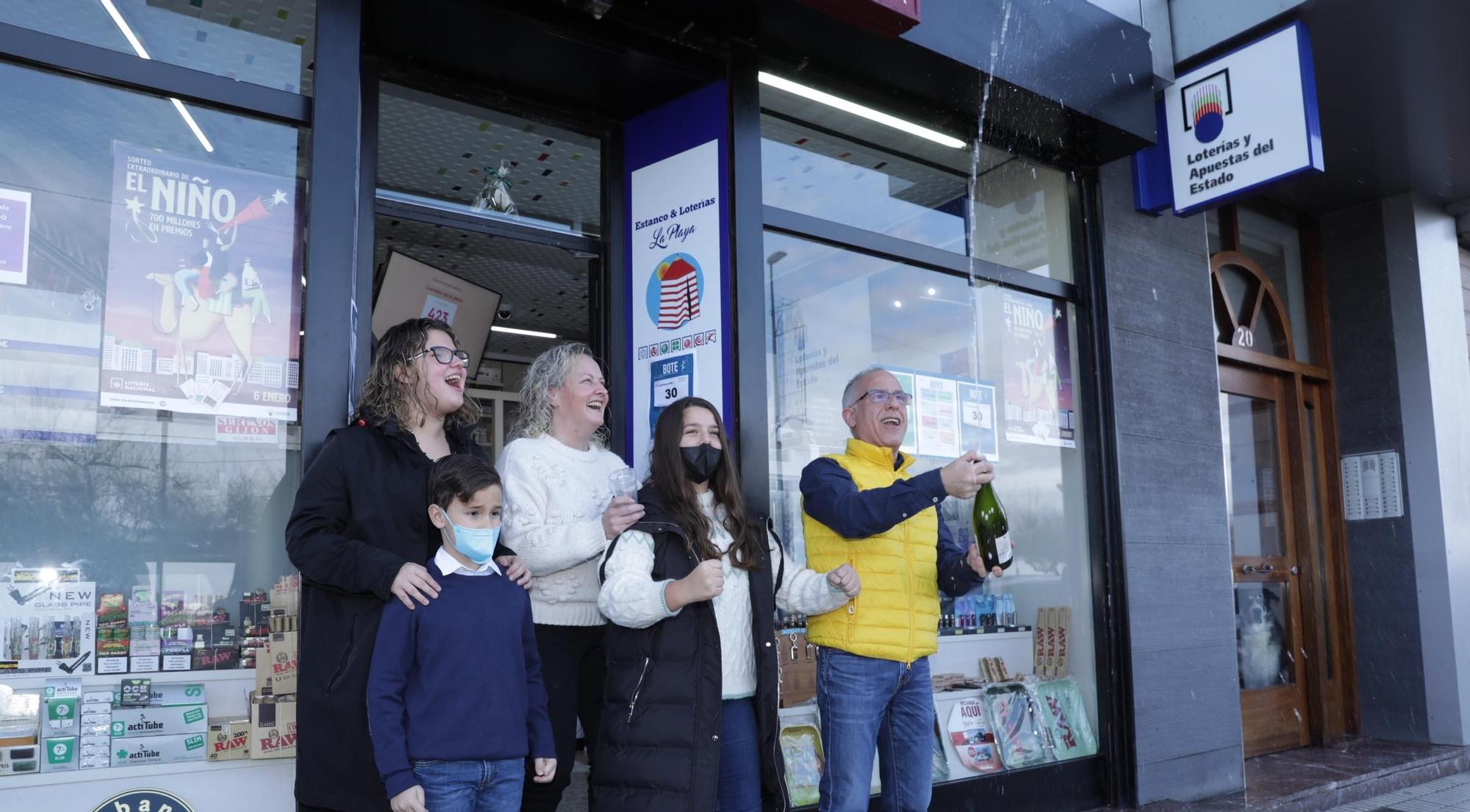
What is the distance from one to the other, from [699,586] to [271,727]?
4.54 ft

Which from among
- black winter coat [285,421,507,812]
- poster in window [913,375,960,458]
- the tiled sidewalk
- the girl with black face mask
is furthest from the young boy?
the tiled sidewalk

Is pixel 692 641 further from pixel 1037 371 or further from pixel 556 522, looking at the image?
pixel 1037 371

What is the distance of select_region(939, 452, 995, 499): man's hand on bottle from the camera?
10.2 ft

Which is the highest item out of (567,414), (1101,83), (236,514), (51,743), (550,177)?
(1101,83)

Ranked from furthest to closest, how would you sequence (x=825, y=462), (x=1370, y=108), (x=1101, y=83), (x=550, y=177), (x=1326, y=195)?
1. (x=1326, y=195)
2. (x=1370, y=108)
3. (x=1101, y=83)
4. (x=550, y=177)
5. (x=825, y=462)

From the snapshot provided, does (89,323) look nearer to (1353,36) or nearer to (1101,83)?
(1101,83)

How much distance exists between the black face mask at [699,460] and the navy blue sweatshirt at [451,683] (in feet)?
1.93

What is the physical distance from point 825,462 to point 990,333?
2193 mm

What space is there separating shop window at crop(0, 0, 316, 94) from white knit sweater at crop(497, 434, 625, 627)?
1.42 metres

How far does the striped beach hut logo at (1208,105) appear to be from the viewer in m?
5.13

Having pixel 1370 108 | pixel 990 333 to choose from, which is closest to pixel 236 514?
pixel 990 333

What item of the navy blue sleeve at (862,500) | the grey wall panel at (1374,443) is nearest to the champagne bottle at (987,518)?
the navy blue sleeve at (862,500)

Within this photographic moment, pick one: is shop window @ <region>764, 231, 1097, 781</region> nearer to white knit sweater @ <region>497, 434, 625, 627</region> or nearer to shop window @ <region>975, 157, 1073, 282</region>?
shop window @ <region>975, 157, 1073, 282</region>

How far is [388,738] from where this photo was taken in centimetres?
243
